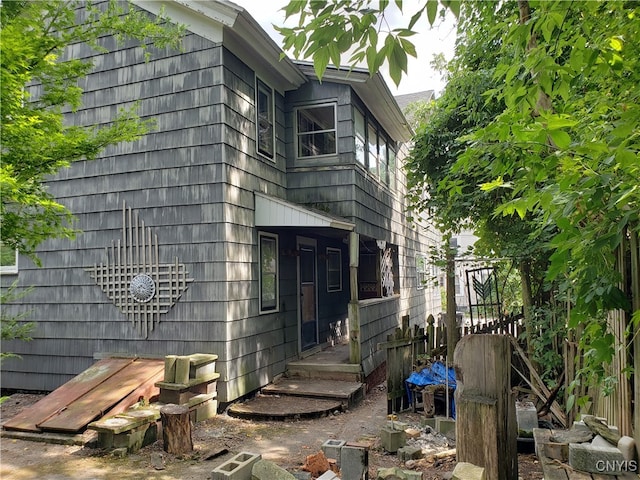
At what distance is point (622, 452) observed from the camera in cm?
230

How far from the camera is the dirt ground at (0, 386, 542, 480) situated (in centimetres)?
437

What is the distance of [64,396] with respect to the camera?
597cm

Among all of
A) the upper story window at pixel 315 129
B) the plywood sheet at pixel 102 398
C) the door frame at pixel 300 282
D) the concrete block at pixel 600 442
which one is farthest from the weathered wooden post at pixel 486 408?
the upper story window at pixel 315 129

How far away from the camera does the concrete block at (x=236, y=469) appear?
263 centimetres

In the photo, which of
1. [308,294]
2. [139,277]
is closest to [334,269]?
[308,294]

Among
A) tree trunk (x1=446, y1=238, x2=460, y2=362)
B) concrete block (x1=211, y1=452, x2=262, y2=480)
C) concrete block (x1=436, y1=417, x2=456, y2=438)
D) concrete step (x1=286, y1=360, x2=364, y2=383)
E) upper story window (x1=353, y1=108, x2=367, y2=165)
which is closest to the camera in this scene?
concrete block (x1=211, y1=452, x2=262, y2=480)

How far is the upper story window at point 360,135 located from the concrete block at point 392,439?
5.70 meters

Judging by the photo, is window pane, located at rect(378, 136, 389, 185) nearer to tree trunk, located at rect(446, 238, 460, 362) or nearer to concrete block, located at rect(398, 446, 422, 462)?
tree trunk, located at rect(446, 238, 460, 362)

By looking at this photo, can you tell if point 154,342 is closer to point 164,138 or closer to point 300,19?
point 164,138

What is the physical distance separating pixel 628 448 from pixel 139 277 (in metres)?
6.54

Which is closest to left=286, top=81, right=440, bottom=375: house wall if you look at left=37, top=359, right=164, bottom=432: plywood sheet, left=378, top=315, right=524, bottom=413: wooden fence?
left=378, top=315, right=524, bottom=413: wooden fence

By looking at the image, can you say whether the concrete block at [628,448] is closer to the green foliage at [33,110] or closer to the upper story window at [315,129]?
the green foliage at [33,110]

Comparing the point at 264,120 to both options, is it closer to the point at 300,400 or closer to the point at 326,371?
the point at 326,371

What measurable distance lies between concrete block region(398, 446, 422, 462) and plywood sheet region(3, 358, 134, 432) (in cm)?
417
